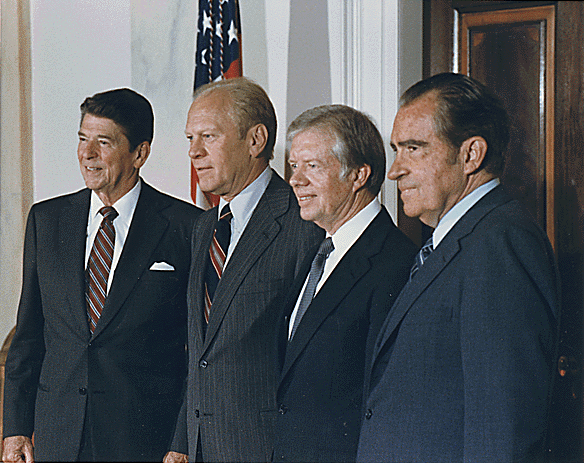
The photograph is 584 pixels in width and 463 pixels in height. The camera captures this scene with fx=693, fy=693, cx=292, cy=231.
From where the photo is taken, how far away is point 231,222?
2.31 m

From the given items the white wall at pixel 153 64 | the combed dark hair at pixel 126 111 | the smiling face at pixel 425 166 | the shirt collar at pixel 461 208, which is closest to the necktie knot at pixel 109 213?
the combed dark hair at pixel 126 111

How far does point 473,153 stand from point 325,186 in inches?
18.9

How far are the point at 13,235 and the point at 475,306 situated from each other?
2476mm

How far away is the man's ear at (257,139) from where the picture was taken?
2.31 meters

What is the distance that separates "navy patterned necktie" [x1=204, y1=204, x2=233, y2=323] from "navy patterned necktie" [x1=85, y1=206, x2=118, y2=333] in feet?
1.43

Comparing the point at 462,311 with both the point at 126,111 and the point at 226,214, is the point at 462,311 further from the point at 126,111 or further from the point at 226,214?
the point at 126,111

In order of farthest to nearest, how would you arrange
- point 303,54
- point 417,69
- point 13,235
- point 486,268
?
point 13,235
point 303,54
point 417,69
point 486,268

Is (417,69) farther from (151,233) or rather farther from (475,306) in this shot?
(475,306)

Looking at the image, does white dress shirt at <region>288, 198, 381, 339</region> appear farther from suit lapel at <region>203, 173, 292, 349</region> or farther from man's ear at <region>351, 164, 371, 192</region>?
suit lapel at <region>203, 173, 292, 349</region>

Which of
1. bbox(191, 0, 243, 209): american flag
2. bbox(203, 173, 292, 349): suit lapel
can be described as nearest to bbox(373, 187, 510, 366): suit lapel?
bbox(203, 173, 292, 349): suit lapel

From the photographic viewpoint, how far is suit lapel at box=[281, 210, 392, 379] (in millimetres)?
1869

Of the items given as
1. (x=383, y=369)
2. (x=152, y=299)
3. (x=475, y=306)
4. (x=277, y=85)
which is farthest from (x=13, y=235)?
(x=475, y=306)

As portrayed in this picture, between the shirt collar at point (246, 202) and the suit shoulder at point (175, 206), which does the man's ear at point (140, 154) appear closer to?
the suit shoulder at point (175, 206)

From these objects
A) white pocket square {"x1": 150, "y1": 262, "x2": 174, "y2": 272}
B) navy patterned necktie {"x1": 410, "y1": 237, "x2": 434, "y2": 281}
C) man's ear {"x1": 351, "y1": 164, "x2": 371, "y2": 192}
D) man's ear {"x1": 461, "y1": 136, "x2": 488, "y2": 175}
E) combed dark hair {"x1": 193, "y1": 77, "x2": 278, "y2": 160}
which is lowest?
white pocket square {"x1": 150, "y1": 262, "x2": 174, "y2": 272}
